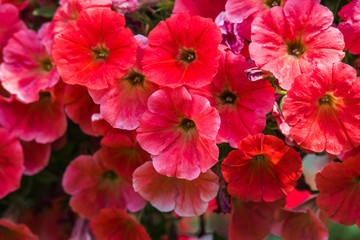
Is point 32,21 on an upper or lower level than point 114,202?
upper

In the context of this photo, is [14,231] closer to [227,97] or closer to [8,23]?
[8,23]

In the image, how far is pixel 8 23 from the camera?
34.8 inches

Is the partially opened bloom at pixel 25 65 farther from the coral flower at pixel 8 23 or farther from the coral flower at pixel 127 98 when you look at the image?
the coral flower at pixel 127 98

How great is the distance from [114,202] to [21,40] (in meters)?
0.39

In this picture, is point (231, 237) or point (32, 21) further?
point (32, 21)

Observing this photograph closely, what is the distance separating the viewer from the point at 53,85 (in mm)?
818

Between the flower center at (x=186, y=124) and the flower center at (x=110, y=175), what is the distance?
0.26 metres

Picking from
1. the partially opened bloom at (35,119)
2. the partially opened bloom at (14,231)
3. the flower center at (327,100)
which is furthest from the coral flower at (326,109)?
the partially opened bloom at (14,231)

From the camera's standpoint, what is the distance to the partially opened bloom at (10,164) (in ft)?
2.74

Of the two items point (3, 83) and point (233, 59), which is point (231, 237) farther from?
point (3, 83)

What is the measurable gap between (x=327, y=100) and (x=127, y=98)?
1.06 ft

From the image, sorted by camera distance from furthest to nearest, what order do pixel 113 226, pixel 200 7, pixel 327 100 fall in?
pixel 113 226 < pixel 200 7 < pixel 327 100

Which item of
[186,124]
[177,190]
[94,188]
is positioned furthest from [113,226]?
[186,124]

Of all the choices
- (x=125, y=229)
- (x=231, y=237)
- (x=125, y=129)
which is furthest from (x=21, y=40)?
(x=231, y=237)
